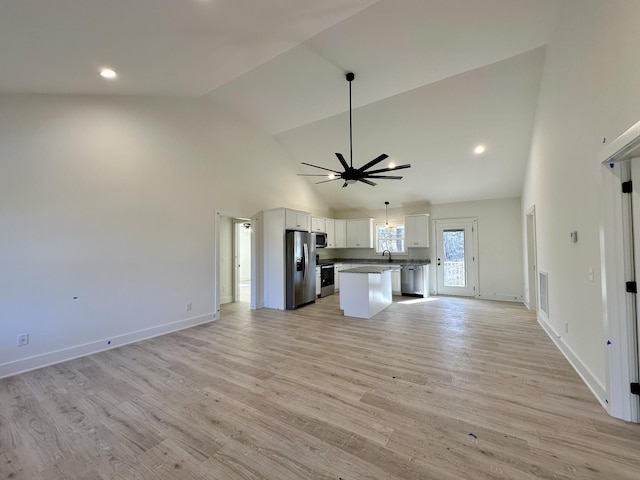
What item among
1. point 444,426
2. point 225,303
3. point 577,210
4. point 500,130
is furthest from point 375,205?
point 444,426

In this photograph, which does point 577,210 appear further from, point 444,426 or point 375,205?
point 375,205

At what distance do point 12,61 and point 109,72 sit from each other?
2.40 feet

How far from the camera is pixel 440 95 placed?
427cm

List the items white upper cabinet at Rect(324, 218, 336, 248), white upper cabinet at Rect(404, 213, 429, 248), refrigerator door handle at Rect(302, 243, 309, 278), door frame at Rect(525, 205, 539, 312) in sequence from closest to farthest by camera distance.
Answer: door frame at Rect(525, 205, 539, 312)
refrigerator door handle at Rect(302, 243, 309, 278)
white upper cabinet at Rect(404, 213, 429, 248)
white upper cabinet at Rect(324, 218, 336, 248)

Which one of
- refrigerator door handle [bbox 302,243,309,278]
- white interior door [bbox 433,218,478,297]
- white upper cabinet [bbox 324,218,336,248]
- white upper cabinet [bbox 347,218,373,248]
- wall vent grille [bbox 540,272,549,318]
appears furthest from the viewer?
white upper cabinet [bbox 347,218,373,248]

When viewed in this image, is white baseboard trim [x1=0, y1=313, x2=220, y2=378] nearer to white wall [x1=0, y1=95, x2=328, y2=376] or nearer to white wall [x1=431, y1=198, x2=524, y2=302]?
white wall [x1=0, y1=95, x2=328, y2=376]

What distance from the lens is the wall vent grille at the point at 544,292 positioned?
13.2 feet

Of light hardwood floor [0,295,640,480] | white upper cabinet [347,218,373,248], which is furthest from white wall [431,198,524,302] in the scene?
light hardwood floor [0,295,640,480]

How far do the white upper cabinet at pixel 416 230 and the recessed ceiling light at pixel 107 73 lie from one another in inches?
265

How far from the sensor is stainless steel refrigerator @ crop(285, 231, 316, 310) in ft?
18.9

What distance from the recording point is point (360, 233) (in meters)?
8.16

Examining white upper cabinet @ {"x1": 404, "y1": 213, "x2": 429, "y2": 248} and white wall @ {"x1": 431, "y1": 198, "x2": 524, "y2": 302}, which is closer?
white wall @ {"x1": 431, "y1": 198, "x2": 524, "y2": 302}

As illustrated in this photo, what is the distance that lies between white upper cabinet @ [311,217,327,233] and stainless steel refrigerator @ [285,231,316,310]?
943 millimetres

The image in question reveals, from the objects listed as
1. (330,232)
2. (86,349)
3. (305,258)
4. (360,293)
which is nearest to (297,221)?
(305,258)
